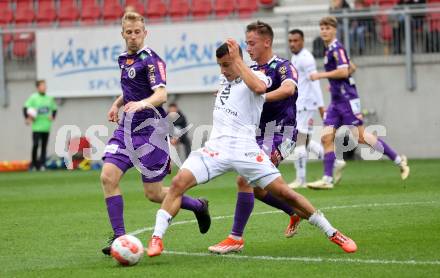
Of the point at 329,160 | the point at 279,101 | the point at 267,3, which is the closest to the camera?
the point at 279,101

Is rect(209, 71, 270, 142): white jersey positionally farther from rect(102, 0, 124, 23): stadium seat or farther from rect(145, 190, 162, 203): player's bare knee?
rect(102, 0, 124, 23): stadium seat

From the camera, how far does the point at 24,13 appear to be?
27828 millimetres

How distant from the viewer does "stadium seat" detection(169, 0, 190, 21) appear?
26500 mm

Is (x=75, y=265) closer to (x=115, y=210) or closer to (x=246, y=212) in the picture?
(x=115, y=210)

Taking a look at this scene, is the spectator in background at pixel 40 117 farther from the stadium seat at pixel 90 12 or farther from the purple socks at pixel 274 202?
the purple socks at pixel 274 202

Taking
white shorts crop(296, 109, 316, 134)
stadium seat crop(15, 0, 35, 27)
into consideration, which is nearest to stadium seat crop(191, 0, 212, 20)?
stadium seat crop(15, 0, 35, 27)

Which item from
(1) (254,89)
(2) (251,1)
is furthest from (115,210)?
(2) (251,1)

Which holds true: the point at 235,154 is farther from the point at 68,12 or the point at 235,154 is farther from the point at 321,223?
the point at 68,12

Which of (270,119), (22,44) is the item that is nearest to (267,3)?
(22,44)

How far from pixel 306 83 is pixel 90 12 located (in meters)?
11.5

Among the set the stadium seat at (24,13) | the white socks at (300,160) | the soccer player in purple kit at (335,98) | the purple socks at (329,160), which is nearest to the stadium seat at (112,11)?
the stadium seat at (24,13)

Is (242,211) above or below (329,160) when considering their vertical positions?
above

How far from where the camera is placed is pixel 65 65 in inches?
1025

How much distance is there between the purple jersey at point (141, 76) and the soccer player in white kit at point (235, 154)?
33.3 inches
